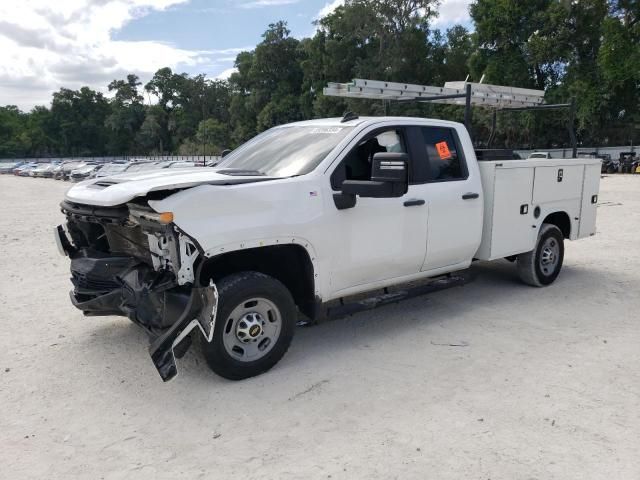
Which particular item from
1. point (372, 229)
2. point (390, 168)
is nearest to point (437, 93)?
point (372, 229)

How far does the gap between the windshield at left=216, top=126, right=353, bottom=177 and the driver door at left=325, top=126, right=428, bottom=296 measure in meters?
0.23

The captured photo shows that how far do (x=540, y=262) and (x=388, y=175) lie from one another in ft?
12.0

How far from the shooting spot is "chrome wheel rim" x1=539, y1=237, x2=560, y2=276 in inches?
262

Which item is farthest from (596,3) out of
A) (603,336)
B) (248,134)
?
(248,134)

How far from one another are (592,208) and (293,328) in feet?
16.9

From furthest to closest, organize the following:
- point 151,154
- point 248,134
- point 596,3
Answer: point 151,154 < point 248,134 < point 596,3

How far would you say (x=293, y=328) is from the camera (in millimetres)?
4203

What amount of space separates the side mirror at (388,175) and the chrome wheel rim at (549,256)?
11.5 ft

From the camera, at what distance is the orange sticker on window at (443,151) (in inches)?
210

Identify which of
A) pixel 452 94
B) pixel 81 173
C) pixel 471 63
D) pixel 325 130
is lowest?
pixel 81 173

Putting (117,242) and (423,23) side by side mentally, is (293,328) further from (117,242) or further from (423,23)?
(423,23)

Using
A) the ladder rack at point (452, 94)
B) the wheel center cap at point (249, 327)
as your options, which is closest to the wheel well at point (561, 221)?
the ladder rack at point (452, 94)

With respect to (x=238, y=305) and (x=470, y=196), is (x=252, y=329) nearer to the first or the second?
(x=238, y=305)

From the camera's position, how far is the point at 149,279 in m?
3.95
